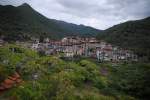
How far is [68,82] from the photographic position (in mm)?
22031

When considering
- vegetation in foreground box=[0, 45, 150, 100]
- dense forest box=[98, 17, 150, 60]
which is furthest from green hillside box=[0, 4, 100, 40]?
vegetation in foreground box=[0, 45, 150, 100]

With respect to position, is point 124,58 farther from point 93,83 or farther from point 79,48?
point 93,83

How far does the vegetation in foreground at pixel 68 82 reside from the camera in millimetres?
21469

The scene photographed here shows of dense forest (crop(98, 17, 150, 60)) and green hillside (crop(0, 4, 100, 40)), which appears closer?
dense forest (crop(98, 17, 150, 60))

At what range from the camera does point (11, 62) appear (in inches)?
1242

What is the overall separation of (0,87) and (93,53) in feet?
135

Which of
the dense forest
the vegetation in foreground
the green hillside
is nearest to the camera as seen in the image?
the vegetation in foreground

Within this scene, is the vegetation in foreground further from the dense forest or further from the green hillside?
the green hillside

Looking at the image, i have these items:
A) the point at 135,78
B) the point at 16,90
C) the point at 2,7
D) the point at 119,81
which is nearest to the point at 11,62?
the point at 16,90

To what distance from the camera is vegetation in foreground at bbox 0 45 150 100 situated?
21.5 m

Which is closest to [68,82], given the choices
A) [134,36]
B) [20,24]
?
[134,36]

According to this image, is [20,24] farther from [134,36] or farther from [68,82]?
[68,82]

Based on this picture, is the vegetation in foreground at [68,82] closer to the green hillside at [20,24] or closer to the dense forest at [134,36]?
the dense forest at [134,36]

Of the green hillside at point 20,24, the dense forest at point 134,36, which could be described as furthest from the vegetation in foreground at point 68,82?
the green hillside at point 20,24
